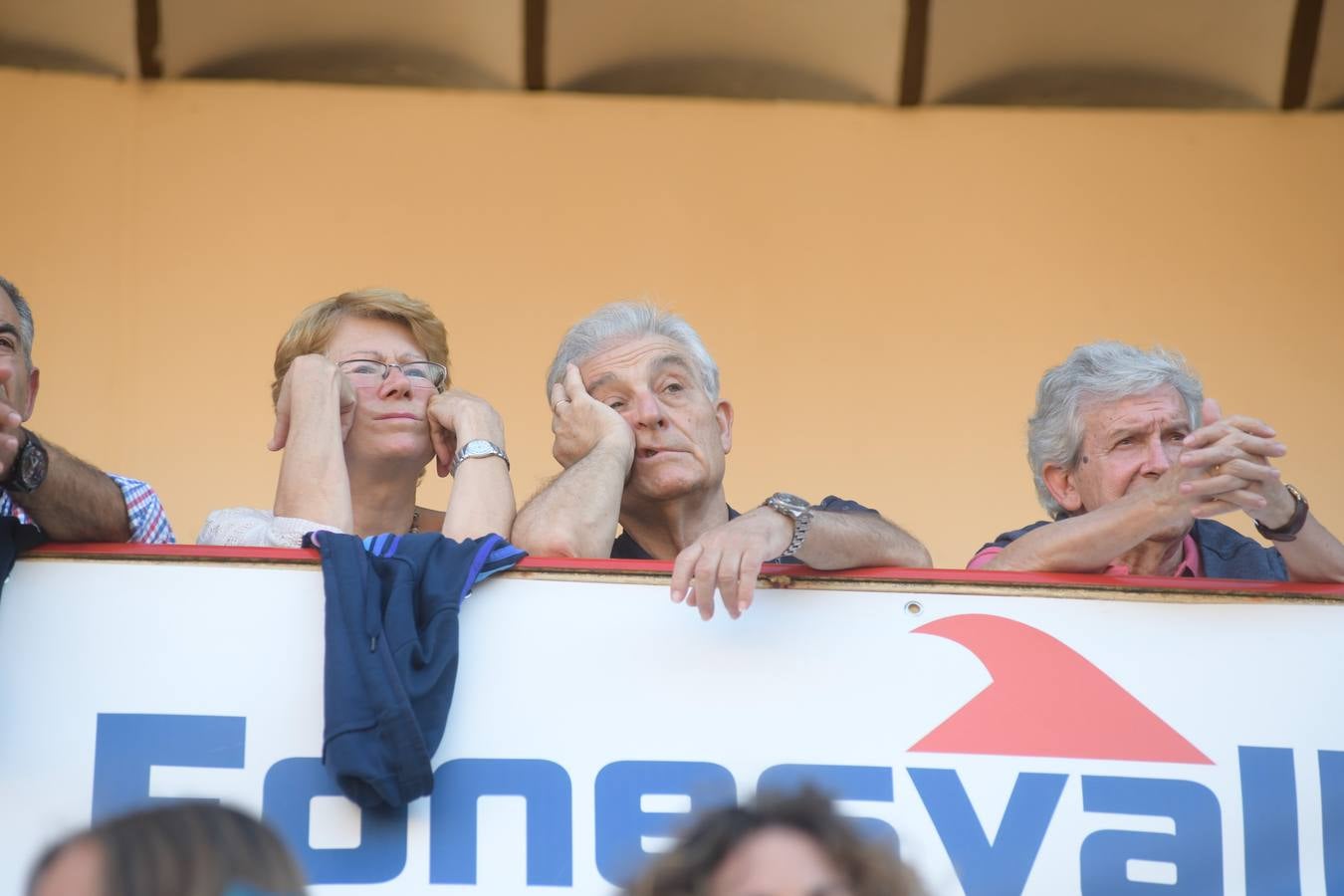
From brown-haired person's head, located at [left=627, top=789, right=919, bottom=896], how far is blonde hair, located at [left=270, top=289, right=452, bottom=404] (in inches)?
82.5

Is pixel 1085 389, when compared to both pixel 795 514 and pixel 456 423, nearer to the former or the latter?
pixel 795 514

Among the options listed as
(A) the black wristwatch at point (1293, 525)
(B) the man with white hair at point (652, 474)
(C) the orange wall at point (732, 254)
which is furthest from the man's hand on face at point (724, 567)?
(C) the orange wall at point (732, 254)

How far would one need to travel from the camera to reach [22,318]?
10.6 ft

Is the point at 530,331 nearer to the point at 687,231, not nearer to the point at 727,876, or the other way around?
the point at 687,231

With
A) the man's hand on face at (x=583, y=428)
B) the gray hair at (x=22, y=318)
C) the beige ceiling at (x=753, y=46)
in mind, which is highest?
the beige ceiling at (x=753, y=46)

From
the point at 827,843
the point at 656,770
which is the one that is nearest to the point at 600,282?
the point at 656,770

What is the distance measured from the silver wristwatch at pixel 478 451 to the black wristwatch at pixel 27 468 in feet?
2.52

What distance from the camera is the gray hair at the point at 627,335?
3535mm

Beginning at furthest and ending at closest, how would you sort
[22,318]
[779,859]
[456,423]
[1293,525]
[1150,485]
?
[456,423]
[22,318]
[1150,485]
[1293,525]
[779,859]

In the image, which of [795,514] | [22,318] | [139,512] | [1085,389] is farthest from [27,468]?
[1085,389]

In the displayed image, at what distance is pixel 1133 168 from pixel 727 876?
3.98 metres

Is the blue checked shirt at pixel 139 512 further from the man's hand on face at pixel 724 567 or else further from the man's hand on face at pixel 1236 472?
the man's hand on face at pixel 1236 472

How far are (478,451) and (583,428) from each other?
0.65ft

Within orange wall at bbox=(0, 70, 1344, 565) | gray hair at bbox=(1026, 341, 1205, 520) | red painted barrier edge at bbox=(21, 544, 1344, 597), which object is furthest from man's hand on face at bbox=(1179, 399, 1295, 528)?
orange wall at bbox=(0, 70, 1344, 565)
